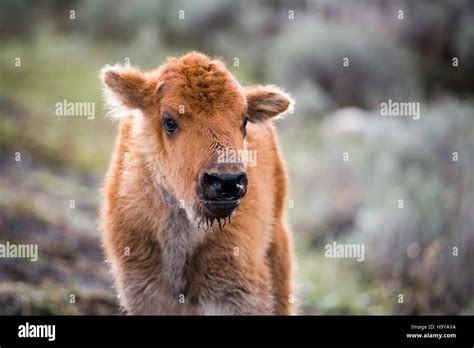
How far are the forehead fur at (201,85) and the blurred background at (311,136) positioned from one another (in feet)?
8.07

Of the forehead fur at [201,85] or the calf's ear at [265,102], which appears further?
the calf's ear at [265,102]

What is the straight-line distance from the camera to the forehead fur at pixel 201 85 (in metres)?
5.11

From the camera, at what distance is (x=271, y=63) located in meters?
14.3

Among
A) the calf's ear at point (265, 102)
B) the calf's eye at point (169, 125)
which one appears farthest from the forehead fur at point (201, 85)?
the calf's ear at point (265, 102)

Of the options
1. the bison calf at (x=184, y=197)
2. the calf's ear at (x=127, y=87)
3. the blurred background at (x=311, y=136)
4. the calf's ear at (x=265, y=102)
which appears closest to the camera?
the bison calf at (x=184, y=197)

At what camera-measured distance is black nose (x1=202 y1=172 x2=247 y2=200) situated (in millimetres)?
4699

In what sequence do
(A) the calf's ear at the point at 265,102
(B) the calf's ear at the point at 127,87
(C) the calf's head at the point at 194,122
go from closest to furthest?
(C) the calf's head at the point at 194,122
(B) the calf's ear at the point at 127,87
(A) the calf's ear at the point at 265,102

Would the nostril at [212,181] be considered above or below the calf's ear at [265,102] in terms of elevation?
below

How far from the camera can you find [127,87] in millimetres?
5457

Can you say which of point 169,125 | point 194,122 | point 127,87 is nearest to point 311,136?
point 127,87

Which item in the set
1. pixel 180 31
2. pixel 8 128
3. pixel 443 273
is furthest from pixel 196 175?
pixel 180 31

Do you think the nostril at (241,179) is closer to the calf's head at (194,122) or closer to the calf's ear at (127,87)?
the calf's head at (194,122)

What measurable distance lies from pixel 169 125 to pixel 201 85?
1.20ft
